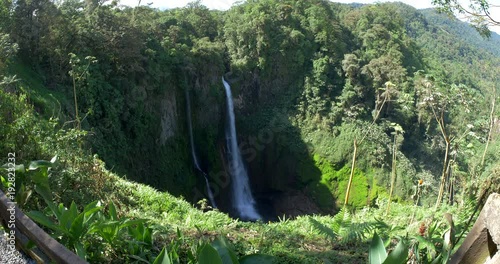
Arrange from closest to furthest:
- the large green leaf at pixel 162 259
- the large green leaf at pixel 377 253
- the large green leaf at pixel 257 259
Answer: the large green leaf at pixel 162 259 < the large green leaf at pixel 257 259 < the large green leaf at pixel 377 253

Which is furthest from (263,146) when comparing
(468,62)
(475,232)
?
(468,62)

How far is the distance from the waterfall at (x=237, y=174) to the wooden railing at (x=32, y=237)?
603 inches

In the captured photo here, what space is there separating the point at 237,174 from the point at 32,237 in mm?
16682

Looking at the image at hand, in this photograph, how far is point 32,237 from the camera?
4.66ft

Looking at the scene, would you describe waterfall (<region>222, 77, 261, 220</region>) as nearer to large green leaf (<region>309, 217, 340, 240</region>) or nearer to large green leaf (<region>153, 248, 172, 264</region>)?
large green leaf (<region>309, 217, 340, 240</region>)

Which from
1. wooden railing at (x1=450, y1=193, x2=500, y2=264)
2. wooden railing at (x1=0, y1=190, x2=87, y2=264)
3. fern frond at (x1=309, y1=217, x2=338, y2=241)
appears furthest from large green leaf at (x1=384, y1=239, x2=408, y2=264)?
fern frond at (x1=309, y1=217, x2=338, y2=241)

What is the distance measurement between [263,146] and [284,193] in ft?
7.96

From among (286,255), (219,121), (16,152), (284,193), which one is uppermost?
(16,152)

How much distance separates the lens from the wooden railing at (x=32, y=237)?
4.19ft

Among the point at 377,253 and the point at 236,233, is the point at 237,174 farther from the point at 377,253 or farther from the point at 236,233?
the point at 377,253

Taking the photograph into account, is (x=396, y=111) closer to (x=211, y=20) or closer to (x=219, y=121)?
(x=219, y=121)

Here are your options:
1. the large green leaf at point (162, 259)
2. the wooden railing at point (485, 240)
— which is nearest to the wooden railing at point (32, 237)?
the large green leaf at point (162, 259)

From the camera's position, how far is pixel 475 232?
1973mm

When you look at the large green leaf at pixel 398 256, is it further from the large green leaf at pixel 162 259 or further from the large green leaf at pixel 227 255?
the large green leaf at pixel 162 259
